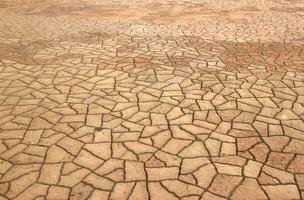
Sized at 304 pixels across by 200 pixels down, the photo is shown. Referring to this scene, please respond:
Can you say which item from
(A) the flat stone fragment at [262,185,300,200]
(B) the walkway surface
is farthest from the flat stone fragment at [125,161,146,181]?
(A) the flat stone fragment at [262,185,300,200]

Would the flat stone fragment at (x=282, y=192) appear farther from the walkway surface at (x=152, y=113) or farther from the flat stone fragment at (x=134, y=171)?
the flat stone fragment at (x=134, y=171)

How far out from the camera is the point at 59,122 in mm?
4883

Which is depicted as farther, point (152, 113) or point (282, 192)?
point (152, 113)

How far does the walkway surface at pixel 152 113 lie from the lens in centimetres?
370

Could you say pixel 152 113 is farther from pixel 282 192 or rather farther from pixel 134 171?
pixel 282 192

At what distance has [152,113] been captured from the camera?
5070 millimetres

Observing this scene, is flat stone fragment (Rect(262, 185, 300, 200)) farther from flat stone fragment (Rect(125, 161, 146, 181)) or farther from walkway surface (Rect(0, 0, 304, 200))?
flat stone fragment (Rect(125, 161, 146, 181))

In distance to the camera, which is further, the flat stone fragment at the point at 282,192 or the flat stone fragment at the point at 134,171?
the flat stone fragment at the point at 134,171

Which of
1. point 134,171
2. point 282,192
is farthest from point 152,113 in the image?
point 282,192

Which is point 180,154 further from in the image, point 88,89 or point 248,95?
point 88,89

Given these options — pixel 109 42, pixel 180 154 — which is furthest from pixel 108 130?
pixel 109 42

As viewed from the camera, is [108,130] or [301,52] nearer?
[108,130]

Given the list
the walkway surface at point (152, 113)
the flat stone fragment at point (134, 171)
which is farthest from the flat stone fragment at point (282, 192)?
the flat stone fragment at point (134, 171)

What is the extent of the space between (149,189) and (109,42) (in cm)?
571
